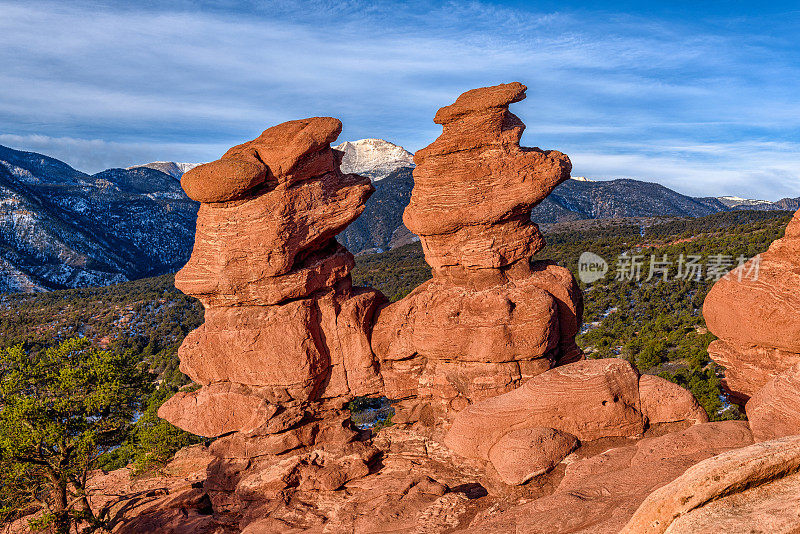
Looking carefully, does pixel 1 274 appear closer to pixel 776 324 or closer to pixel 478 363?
pixel 478 363

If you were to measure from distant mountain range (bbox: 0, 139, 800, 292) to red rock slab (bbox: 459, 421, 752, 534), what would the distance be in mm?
A: 98484

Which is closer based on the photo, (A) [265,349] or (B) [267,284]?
(B) [267,284]

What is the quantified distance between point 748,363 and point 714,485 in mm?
11823

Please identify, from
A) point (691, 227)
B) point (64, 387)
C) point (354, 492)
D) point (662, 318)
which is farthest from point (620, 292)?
point (64, 387)

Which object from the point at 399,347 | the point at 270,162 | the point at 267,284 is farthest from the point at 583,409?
the point at 270,162

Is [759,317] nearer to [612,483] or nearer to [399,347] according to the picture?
[612,483]

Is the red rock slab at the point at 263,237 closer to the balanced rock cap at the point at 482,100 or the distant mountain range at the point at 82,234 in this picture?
the balanced rock cap at the point at 482,100

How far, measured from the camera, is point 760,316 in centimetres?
1625

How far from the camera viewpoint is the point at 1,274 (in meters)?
92.1

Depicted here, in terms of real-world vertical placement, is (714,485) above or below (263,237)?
below

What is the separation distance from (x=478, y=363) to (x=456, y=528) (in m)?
6.50

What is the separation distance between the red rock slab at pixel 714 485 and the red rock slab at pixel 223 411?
567 inches

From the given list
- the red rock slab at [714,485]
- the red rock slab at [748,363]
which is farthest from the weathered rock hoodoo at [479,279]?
the red rock slab at [714,485]

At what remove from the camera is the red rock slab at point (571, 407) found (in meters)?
16.4
